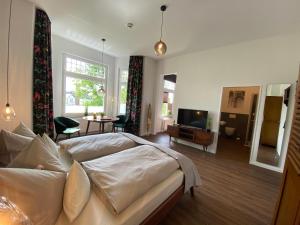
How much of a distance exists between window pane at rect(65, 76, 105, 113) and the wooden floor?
A: 3.97m

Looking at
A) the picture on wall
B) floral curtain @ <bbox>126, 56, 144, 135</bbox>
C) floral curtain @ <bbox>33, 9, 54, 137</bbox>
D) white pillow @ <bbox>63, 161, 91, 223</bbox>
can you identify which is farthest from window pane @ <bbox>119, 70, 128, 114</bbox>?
white pillow @ <bbox>63, 161, 91, 223</bbox>

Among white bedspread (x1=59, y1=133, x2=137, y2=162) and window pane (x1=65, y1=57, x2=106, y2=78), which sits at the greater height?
window pane (x1=65, y1=57, x2=106, y2=78)

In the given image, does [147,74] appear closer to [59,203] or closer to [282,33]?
[282,33]

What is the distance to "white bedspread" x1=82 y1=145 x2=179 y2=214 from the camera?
47.8 inches

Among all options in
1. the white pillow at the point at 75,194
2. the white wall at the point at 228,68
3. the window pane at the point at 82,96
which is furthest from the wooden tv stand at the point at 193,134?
the white pillow at the point at 75,194

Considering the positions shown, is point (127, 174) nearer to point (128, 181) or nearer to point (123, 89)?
point (128, 181)

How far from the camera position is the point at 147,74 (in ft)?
17.7

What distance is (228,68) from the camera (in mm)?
3895

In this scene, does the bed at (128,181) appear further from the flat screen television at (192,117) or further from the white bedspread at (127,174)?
the flat screen television at (192,117)

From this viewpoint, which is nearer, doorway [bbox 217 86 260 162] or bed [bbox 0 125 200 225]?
bed [bbox 0 125 200 225]

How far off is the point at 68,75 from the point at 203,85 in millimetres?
4154

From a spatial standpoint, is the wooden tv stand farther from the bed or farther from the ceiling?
the ceiling

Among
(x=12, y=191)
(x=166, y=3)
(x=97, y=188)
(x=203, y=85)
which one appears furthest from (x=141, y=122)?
(x=12, y=191)

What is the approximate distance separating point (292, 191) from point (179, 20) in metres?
2.96
